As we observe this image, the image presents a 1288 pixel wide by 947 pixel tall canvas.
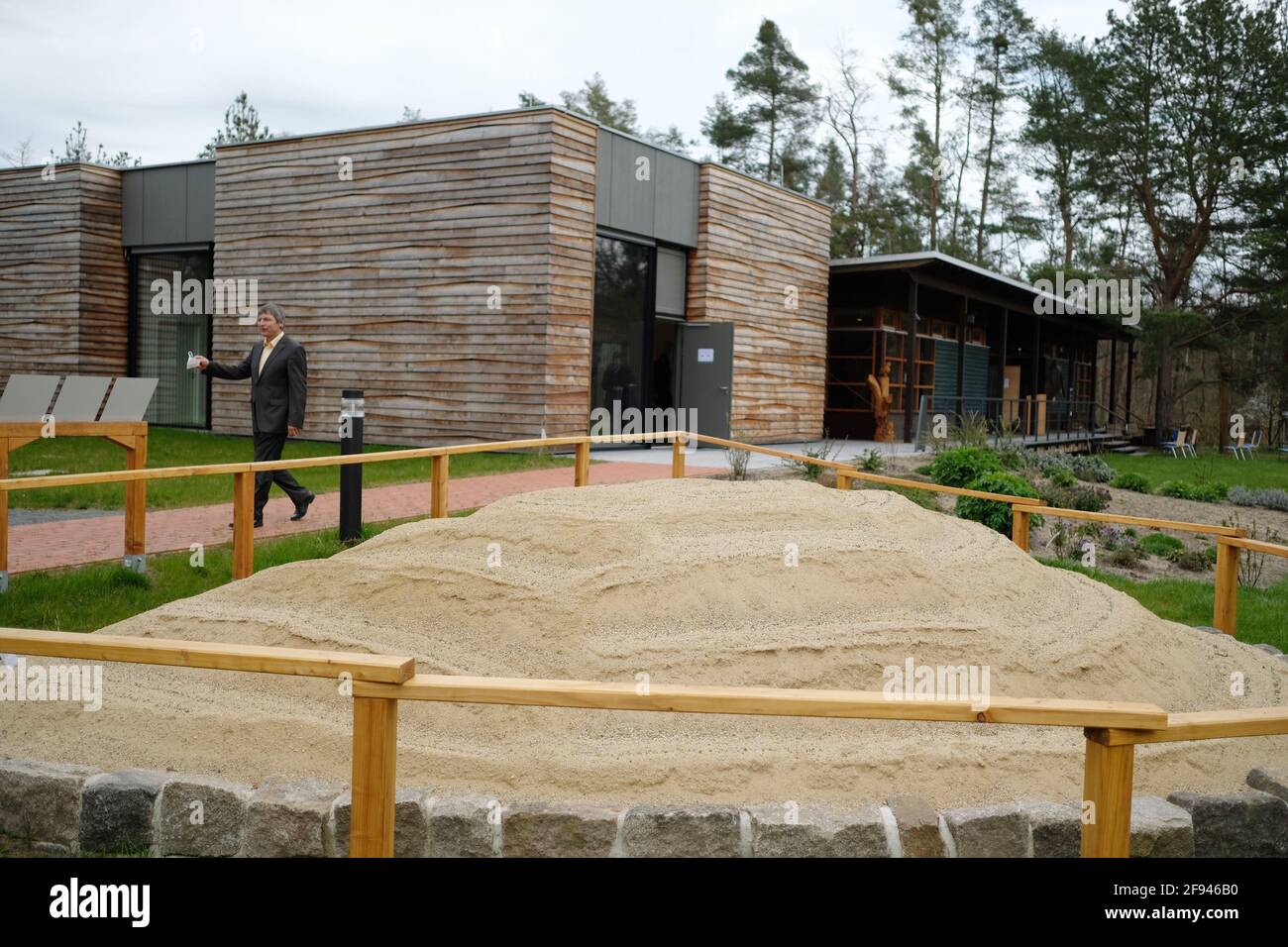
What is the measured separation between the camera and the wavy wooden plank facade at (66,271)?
23609 millimetres

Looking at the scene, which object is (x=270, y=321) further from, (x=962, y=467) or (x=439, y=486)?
(x=962, y=467)

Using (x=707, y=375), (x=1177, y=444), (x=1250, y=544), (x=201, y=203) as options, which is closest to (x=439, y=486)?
(x=1250, y=544)

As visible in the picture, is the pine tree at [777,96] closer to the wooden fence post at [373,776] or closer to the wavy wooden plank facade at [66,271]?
the wavy wooden plank facade at [66,271]

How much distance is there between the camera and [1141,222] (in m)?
45.9

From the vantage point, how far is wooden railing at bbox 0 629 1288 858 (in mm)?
2883

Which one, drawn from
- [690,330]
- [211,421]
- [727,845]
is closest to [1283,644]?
[727,845]

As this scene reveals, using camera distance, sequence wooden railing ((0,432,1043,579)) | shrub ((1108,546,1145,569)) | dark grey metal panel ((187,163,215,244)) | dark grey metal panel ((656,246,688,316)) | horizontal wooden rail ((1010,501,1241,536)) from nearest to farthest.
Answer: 1. wooden railing ((0,432,1043,579))
2. horizontal wooden rail ((1010,501,1241,536))
3. shrub ((1108,546,1145,569))
4. dark grey metal panel ((656,246,688,316))
5. dark grey metal panel ((187,163,215,244))

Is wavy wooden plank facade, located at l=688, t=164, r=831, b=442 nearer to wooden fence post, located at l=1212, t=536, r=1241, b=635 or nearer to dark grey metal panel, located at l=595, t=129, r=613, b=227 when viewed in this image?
dark grey metal panel, located at l=595, t=129, r=613, b=227

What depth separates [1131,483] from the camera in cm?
1933

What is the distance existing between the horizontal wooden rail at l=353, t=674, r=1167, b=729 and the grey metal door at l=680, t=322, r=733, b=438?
17985 millimetres

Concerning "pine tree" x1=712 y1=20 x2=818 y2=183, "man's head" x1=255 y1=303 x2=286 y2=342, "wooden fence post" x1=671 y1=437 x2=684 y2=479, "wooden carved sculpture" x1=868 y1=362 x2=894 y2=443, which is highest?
"pine tree" x1=712 y1=20 x2=818 y2=183

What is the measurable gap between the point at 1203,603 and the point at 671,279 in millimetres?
12983

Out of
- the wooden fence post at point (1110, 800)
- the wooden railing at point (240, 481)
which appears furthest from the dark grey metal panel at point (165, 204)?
the wooden fence post at point (1110, 800)

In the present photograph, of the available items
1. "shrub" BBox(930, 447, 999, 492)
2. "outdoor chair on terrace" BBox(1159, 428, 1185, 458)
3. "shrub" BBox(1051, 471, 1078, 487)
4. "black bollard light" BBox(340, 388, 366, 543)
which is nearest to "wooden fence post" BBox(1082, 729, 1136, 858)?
"black bollard light" BBox(340, 388, 366, 543)
